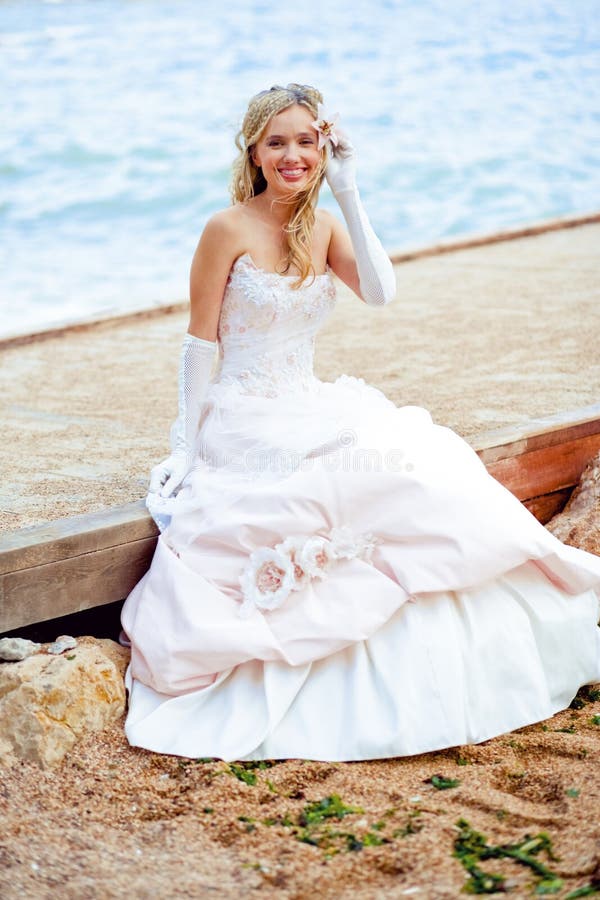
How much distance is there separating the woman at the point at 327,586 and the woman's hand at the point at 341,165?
0.07 meters

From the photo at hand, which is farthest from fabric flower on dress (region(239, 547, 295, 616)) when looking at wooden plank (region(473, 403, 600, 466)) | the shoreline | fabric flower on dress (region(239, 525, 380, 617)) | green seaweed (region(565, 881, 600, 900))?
the shoreline

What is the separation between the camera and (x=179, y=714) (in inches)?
114

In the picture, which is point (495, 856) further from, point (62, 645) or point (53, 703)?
point (62, 645)

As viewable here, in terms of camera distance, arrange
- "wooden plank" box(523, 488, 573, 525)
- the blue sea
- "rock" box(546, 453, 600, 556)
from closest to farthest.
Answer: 1. "rock" box(546, 453, 600, 556)
2. "wooden plank" box(523, 488, 573, 525)
3. the blue sea

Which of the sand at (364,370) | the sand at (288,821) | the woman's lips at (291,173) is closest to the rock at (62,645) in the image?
the sand at (288,821)

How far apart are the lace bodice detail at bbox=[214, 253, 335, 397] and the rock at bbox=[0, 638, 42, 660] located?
94 cm

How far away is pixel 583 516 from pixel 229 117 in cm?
2106

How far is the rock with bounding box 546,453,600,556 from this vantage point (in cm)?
386

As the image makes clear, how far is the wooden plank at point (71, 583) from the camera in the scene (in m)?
3.02

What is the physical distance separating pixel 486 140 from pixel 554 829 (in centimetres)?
2138

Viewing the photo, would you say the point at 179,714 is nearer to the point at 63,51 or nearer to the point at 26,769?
the point at 26,769

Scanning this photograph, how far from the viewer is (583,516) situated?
12.8 ft

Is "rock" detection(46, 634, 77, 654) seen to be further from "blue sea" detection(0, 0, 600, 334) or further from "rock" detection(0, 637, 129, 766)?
"blue sea" detection(0, 0, 600, 334)

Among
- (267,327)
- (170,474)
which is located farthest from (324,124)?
(170,474)
